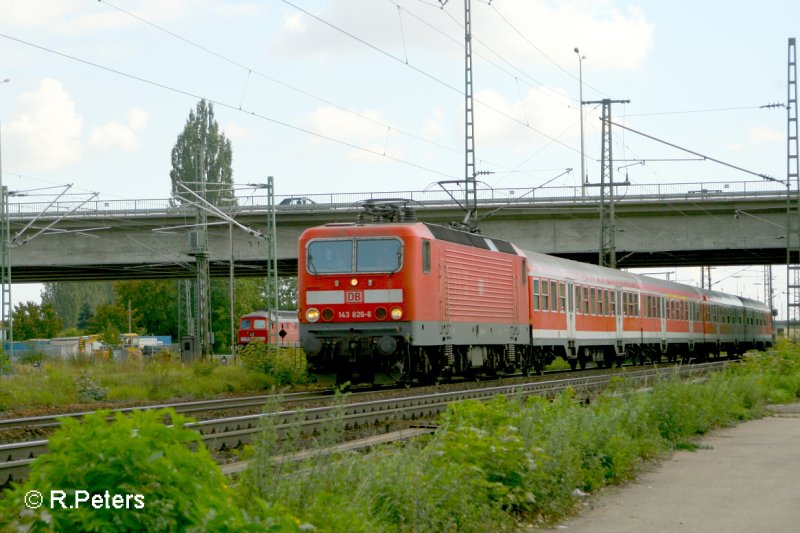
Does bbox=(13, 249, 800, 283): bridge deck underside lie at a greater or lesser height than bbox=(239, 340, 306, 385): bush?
greater

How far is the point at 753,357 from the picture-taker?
89.7 ft

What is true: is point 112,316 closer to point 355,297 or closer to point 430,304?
point 355,297

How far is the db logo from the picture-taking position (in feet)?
75.4

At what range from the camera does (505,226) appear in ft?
170

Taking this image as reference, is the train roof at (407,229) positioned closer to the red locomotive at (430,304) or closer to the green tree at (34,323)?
the red locomotive at (430,304)

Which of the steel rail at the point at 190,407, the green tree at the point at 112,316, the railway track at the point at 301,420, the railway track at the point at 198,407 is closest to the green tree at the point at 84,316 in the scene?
the green tree at the point at 112,316

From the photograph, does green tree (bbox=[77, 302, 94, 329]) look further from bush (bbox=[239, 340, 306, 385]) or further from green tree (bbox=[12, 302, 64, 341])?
bush (bbox=[239, 340, 306, 385])

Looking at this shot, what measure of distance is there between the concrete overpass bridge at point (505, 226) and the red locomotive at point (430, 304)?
15.4 meters

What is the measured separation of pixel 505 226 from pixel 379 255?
2937 centimetres

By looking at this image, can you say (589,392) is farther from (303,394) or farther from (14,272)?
(14,272)

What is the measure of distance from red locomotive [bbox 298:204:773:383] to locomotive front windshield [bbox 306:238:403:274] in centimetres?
2

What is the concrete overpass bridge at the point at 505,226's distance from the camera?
162 feet

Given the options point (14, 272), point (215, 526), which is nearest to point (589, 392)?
point (215, 526)

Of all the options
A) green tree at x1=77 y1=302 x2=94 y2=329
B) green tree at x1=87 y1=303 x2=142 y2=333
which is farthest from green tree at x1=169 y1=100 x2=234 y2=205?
green tree at x1=77 y1=302 x2=94 y2=329
